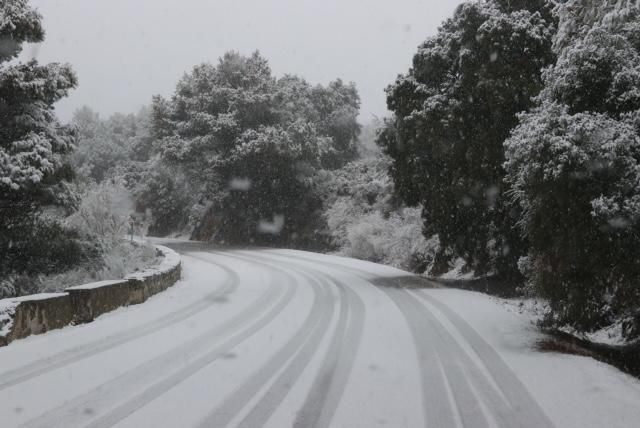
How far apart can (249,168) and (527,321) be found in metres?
27.9

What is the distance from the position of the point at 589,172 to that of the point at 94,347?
7.60 metres

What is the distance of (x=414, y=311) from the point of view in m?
10.9

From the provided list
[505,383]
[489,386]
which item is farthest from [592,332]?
[489,386]

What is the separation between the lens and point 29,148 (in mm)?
13320

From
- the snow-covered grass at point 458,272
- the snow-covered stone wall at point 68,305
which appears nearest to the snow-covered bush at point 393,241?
the snow-covered grass at point 458,272

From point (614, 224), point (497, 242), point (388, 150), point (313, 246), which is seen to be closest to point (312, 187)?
point (313, 246)

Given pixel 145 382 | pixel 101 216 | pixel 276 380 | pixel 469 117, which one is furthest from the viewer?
pixel 101 216

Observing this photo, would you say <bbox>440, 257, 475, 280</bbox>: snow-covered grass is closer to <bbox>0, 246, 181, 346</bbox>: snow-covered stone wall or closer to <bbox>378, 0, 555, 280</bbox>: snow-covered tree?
<bbox>378, 0, 555, 280</bbox>: snow-covered tree

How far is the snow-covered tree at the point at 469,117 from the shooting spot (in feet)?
46.3

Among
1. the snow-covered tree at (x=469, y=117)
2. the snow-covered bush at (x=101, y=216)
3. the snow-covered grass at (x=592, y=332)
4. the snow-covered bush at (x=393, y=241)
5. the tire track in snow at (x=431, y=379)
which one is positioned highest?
the snow-covered tree at (x=469, y=117)

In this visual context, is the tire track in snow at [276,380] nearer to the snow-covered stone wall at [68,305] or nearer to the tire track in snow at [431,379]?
the tire track in snow at [431,379]

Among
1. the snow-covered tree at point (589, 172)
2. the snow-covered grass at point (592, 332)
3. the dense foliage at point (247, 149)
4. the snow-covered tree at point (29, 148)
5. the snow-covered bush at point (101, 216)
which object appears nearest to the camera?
the snow-covered tree at point (589, 172)

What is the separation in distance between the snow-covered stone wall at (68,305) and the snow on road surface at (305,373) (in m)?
0.24

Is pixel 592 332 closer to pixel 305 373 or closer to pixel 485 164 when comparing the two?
pixel 485 164
